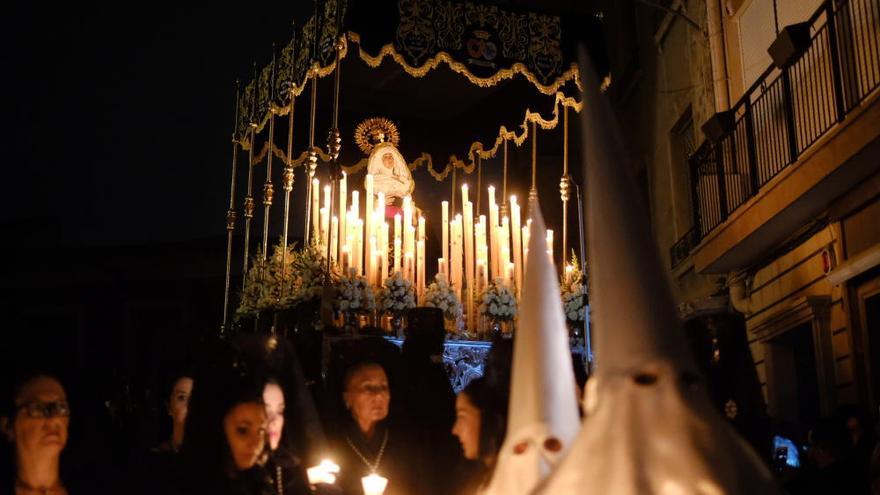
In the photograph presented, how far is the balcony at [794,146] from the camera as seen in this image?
7746 mm

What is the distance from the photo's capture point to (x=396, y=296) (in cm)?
817

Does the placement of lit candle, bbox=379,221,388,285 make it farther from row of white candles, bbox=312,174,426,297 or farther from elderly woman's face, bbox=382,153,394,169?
elderly woman's face, bbox=382,153,394,169

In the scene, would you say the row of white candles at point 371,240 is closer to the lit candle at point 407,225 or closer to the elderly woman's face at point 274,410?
the lit candle at point 407,225

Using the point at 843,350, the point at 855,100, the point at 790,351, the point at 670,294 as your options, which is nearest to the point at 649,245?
the point at 670,294

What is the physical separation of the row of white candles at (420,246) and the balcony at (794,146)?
2.19 m

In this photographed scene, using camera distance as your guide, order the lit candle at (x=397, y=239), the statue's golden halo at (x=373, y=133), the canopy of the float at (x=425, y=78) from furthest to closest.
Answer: the statue's golden halo at (x=373, y=133)
the lit candle at (x=397, y=239)
the canopy of the float at (x=425, y=78)

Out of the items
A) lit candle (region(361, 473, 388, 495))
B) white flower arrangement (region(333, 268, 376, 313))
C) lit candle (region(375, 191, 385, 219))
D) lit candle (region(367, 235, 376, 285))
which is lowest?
lit candle (region(361, 473, 388, 495))

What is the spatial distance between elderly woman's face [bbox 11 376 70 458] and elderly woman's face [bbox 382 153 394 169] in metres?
6.86

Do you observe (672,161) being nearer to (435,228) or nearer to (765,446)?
(435,228)

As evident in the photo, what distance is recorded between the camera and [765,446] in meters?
3.92

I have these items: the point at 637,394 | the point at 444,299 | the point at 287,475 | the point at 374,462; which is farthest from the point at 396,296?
the point at 637,394

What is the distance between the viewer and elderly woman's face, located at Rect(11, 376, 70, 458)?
3.78 metres

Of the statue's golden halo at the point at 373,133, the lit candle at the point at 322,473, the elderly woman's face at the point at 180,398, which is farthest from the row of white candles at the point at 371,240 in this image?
the lit candle at the point at 322,473

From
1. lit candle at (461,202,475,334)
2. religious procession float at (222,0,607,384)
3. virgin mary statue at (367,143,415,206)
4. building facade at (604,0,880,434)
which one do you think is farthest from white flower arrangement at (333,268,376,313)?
building facade at (604,0,880,434)
